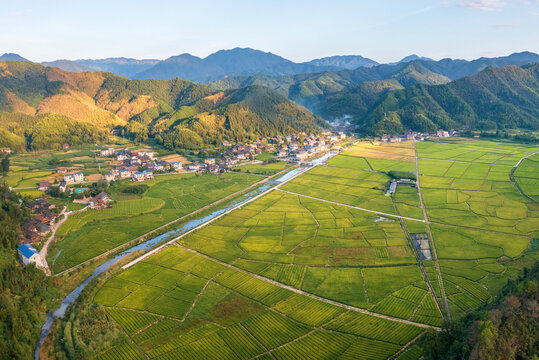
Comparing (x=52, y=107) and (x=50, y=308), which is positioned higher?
(x=52, y=107)

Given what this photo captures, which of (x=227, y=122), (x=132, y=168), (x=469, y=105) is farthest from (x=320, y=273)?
(x=469, y=105)

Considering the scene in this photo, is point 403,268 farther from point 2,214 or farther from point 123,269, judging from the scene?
point 2,214

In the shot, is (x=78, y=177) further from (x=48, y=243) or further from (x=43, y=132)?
(x=43, y=132)

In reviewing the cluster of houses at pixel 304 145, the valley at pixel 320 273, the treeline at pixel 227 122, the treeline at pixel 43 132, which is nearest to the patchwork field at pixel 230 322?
the valley at pixel 320 273

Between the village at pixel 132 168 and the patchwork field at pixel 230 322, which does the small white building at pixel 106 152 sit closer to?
the village at pixel 132 168

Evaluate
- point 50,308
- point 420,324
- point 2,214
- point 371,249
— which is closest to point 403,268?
point 371,249

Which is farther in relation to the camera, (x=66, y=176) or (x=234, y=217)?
(x=66, y=176)
